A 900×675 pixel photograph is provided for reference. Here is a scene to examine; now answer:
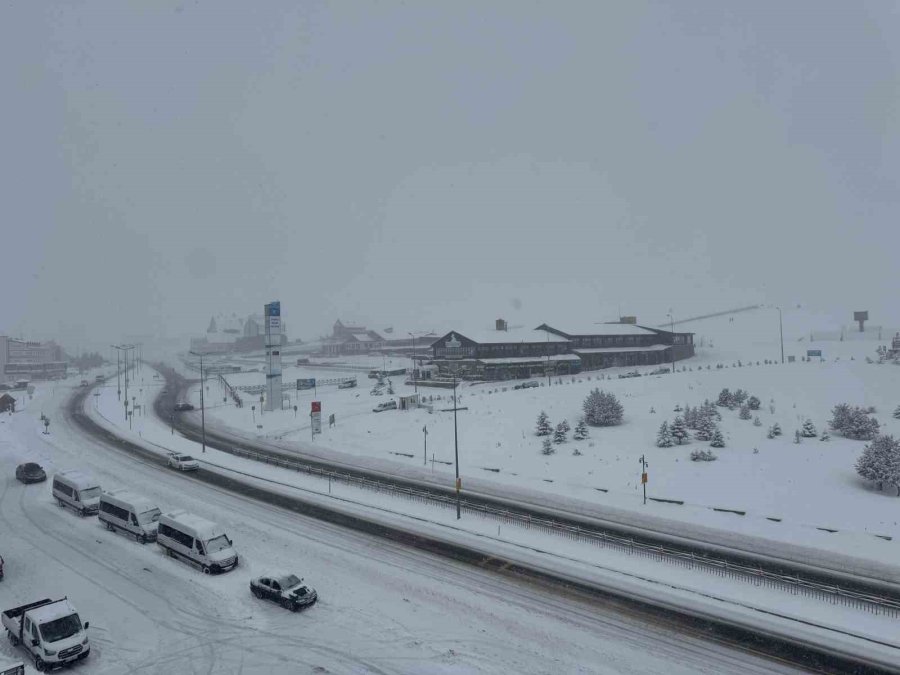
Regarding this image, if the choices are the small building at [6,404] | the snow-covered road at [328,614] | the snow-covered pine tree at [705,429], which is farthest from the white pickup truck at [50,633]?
the small building at [6,404]

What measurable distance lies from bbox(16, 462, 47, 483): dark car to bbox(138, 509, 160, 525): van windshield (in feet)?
56.8

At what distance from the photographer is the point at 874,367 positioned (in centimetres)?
6281

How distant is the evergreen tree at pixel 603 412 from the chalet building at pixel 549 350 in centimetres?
2931

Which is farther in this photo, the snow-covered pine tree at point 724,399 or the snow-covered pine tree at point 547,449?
the snow-covered pine tree at point 724,399

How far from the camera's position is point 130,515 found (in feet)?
93.8

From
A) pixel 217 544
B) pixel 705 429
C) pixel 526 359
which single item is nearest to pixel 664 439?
pixel 705 429

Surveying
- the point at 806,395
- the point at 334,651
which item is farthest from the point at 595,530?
the point at 806,395

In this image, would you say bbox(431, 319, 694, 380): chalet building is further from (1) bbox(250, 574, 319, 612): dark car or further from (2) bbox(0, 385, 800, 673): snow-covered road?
(1) bbox(250, 574, 319, 612): dark car

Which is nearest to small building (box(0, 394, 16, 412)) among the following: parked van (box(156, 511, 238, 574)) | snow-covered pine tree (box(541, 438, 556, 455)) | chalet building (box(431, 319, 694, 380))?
chalet building (box(431, 319, 694, 380))

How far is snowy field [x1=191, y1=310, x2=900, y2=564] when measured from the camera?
101 ft

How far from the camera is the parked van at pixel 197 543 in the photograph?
955 inches

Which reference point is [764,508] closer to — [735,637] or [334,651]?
[735,637]

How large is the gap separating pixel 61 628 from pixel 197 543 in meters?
6.96

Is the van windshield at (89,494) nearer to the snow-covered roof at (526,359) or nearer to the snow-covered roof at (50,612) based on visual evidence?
the snow-covered roof at (50,612)
